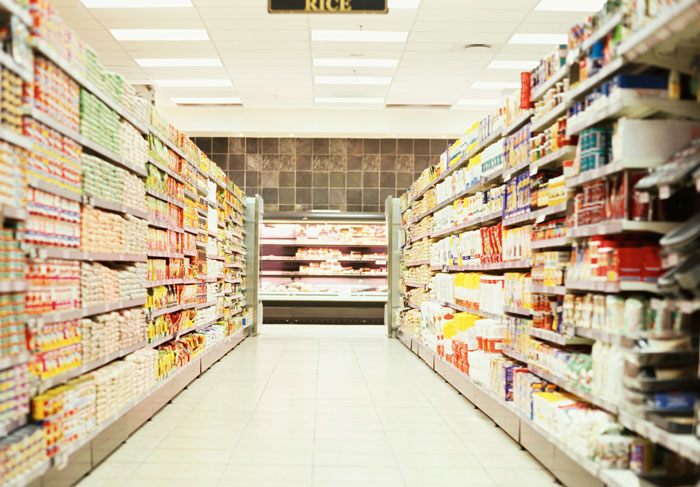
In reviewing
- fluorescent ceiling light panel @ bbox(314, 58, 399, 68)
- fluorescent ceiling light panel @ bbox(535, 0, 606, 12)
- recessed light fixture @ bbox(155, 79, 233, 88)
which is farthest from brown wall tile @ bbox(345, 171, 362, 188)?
fluorescent ceiling light panel @ bbox(535, 0, 606, 12)

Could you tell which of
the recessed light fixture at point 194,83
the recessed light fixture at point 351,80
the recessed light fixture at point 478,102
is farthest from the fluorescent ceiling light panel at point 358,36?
the recessed light fixture at point 478,102

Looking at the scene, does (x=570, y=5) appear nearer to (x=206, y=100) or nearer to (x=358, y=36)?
(x=358, y=36)

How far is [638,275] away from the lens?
2.88 metres

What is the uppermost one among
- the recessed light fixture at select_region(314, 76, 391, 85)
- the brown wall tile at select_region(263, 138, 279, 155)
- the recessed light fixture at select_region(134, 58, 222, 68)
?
the recessed light fixture at select_region(314, 76, 391, 85)

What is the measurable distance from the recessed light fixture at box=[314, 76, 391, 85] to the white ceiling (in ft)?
0.64

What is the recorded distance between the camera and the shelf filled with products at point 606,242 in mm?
2553

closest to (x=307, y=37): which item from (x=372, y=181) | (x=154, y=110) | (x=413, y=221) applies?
(x=413, y=221)

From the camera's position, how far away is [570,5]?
803 centimetres

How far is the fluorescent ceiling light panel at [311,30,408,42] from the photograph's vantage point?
897cm

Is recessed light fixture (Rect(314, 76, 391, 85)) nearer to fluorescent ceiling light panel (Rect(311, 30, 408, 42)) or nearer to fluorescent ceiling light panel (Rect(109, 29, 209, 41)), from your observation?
fluorescent ceiling light panel (Rect(311, 30, 408, 42))

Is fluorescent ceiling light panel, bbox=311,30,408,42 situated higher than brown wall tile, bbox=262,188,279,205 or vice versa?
fluorescent ceiling light panel, bbox=311,30,408,42

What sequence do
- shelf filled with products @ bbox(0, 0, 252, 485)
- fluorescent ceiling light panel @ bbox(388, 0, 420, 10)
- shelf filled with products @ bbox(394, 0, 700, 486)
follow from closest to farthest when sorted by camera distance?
1. shelf filled with products @ bbox(394, 0, 700, 486)
2. shelf filled with products @ bbox(0, 0, 252, 485)
3. fluorescent ceiling light panel @ bbox(388, 0, 420, 10)

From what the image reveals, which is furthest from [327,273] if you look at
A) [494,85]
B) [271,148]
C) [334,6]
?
[334,6]

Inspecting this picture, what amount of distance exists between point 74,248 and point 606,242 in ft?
9.22
